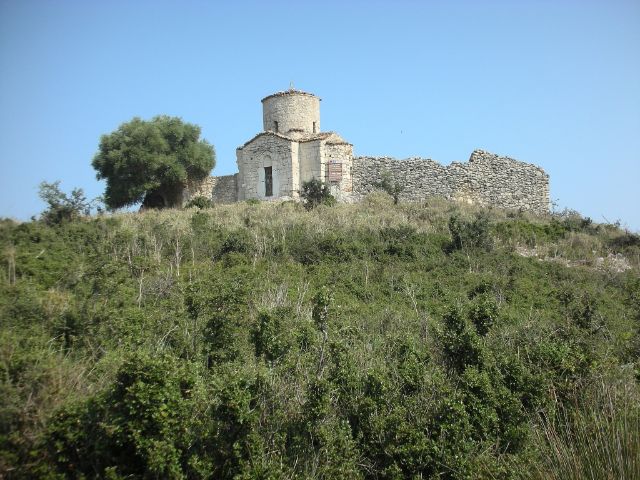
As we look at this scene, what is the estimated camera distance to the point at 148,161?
23.6m

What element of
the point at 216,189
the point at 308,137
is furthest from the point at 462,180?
the point at 216,189

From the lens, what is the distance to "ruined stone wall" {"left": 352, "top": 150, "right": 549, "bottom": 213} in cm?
2475

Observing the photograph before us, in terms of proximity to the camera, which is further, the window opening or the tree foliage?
the window opening

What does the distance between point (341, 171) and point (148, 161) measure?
26.2 feet

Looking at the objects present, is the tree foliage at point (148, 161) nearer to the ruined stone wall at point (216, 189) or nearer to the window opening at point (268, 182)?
the ruined stone wall at point (216, 189)

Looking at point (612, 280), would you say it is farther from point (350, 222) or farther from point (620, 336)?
point (350, 222)

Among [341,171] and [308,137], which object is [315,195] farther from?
[308,137]

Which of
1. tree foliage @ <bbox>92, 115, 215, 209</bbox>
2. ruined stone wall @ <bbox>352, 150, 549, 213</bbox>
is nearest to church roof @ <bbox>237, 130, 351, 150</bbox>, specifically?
ruined stone wall @ <bbox>352, 150, 549, 213</bbox>

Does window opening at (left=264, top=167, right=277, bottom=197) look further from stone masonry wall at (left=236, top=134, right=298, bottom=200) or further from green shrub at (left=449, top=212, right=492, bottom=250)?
green shrub at (left=449, top=212, right=492, bottom=250)

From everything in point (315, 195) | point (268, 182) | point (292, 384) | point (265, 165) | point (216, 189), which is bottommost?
point (292, 384)

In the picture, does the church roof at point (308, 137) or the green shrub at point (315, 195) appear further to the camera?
the church roof at point (308, 137)

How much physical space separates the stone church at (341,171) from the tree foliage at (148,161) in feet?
4.65

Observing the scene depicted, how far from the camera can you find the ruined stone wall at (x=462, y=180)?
2475 centimetres

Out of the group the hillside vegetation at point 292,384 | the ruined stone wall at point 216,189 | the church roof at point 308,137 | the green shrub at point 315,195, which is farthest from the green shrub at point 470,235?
the ruined stone wall at point 216,189
